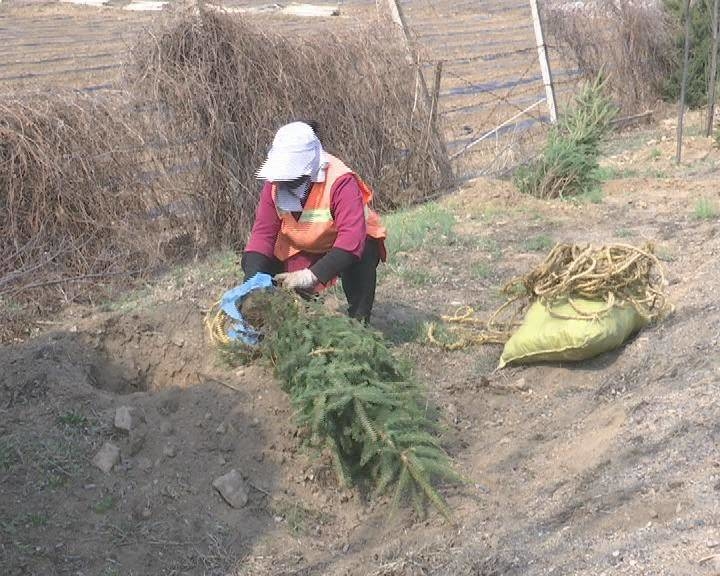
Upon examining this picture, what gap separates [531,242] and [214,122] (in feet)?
9.12

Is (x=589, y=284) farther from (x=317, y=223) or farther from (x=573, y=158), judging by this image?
(x=573, y=158)

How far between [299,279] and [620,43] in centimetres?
1223

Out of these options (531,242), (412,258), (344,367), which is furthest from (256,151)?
(344,367)

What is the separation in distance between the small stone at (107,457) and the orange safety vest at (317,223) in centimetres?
151

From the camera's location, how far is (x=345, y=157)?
9508mm

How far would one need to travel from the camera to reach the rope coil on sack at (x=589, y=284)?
514cm

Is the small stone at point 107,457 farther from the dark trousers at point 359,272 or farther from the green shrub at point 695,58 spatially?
the green shrub at point 695,58

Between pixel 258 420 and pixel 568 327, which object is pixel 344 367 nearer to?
pixel 258 420

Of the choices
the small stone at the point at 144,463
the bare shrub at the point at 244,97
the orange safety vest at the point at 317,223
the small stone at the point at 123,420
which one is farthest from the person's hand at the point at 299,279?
the bare shrub at the point at 244,97

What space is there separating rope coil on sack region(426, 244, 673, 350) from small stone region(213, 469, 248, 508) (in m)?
1.86

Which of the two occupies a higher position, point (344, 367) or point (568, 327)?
point (344, 367)

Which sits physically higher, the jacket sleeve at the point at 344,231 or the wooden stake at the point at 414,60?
the jacket sleeve at the point at 344,231

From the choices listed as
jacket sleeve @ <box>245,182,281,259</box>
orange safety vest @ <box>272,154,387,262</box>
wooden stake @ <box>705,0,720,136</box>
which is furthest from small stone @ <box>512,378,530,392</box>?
wooden stake @ <box>705,0,720,136</box>

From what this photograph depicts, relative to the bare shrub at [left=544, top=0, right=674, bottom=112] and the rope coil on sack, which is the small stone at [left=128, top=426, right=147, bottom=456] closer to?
the rope coil on sack
